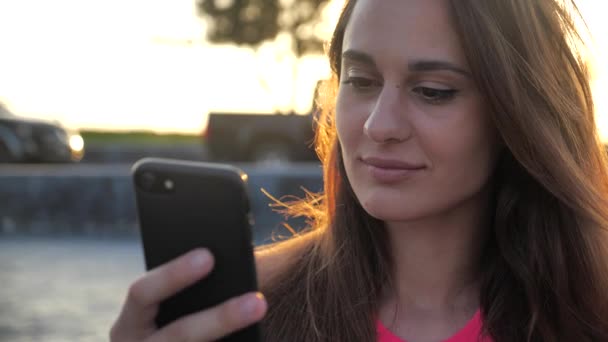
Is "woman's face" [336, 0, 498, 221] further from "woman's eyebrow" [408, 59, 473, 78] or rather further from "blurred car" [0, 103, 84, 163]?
"blurred car" [0, 103, 84, 163]

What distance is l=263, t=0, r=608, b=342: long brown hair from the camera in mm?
2059

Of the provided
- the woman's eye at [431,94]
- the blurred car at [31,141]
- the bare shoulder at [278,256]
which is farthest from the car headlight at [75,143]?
the woman's eye at [431,94]

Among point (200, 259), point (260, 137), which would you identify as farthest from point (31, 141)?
point (200, 259)

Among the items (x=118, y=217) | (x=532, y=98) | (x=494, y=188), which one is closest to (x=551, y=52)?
(x=532, y=98)

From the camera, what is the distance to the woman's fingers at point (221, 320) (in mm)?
1365

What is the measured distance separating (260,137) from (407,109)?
1462 cm

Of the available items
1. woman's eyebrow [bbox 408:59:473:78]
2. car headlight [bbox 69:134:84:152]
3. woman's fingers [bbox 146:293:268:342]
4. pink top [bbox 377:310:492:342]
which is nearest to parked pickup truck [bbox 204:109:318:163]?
car headlight [bbox 69:134:84:152]

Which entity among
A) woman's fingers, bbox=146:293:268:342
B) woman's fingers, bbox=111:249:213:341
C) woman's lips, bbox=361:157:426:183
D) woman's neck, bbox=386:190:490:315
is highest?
woman's lips, bbox=361:157:426:183

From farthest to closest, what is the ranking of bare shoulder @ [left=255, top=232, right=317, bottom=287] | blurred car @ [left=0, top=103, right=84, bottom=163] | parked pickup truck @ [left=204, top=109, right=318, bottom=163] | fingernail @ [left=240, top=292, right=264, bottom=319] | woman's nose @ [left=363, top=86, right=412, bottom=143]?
blurred car @ [left=0, top=103, right=84, bottom=163] < parked pickup truck @ [left=204, top=109, right=318, bottom=163] < bare shoulder @ [left=255, top=232, right=317, bottom=287] < woman's nose @ [left=363, top=86, right=412, bottom=143] < fingernail @ [left=240, top=292, right=264, bottom=319]

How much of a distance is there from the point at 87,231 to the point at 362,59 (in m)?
7.80

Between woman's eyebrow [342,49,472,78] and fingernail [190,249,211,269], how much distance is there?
716mm

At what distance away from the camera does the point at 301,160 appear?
54.0 ft

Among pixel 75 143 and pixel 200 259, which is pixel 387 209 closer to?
pixel 200 259

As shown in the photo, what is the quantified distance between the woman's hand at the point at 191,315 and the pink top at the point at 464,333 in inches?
28.3
